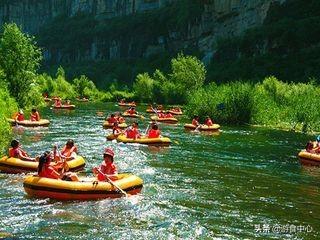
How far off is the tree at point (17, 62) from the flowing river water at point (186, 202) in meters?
15.7

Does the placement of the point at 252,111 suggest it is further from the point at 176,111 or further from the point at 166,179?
the point at 166,179

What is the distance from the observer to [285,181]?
58.3 feet

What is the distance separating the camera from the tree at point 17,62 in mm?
39281

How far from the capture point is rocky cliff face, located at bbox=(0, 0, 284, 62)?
95.9m

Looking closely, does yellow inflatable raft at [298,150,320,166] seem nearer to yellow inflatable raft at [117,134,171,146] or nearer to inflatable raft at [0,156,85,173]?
yellow inflatable raft at [117,134,171,146]

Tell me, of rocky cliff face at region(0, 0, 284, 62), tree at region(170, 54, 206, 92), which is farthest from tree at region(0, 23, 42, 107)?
rocky cliff face at region(0, 0, 284, 62)

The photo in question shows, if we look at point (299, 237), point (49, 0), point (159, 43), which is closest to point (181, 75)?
point (299, 237)

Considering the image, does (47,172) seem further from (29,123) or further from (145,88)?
(145,88)

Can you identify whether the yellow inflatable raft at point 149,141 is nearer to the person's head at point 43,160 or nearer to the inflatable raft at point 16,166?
the inflatable raft at point 16,166

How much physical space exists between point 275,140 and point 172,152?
8.34m

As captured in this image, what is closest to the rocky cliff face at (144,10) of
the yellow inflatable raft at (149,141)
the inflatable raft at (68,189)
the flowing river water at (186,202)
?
the yellow inflatable raft at (149,141)

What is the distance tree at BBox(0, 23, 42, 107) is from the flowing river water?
15.7 meters

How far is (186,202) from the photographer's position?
560 inches

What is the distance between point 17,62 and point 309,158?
83.6ft
